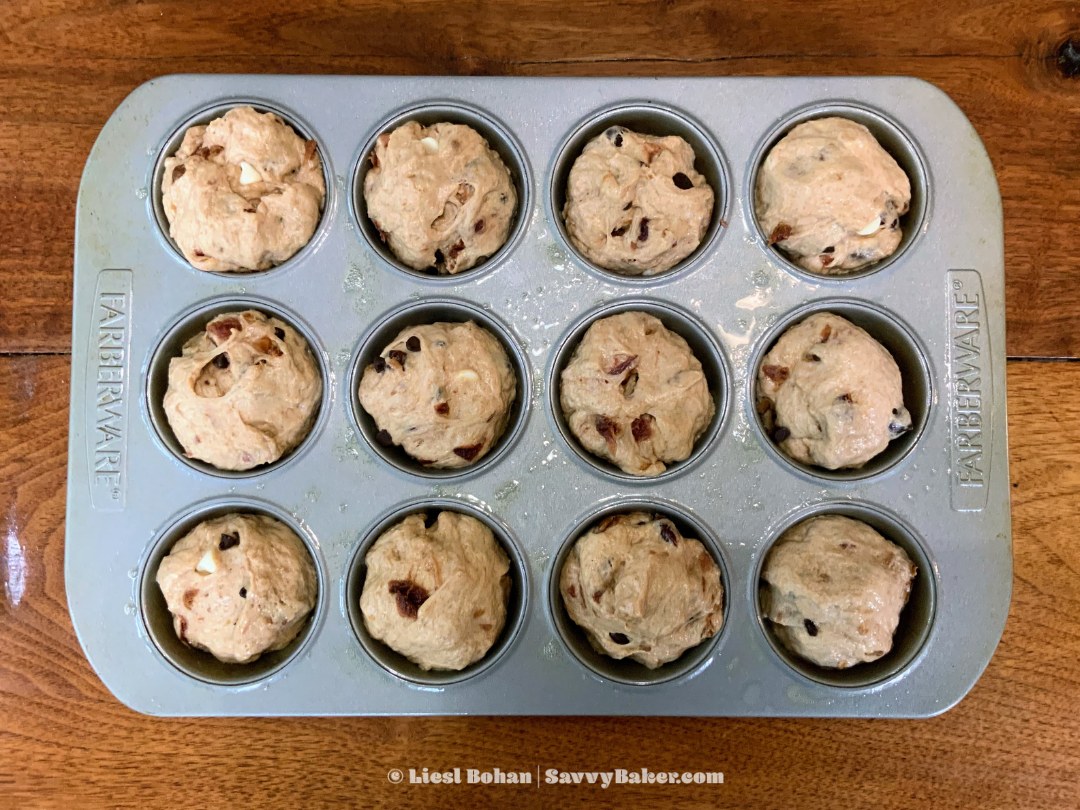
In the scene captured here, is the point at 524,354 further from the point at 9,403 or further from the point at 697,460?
the point at 9,403

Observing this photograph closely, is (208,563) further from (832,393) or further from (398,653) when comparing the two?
(832,393)

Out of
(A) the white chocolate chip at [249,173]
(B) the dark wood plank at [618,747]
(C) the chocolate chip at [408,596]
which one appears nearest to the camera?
(C) the chocolate chip at [408,596]

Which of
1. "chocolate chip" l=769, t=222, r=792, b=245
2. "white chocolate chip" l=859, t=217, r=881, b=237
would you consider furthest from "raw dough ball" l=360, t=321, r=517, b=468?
"white chocolate chip" l=859, t=217, r=881, b=237

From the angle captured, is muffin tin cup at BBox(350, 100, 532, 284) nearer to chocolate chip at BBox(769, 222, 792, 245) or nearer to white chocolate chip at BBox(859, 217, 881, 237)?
chocolate chip at BBox(769, 222, 792, 245)

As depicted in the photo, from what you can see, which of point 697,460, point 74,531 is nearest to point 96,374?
point 74,531

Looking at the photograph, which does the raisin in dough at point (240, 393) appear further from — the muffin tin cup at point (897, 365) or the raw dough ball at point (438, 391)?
the muffin tin cup at point (897, 365)

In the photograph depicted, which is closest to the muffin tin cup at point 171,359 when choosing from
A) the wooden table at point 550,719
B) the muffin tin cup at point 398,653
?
the muffin tin cup at point 398,653
